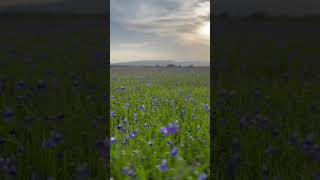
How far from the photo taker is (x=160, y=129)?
6.96 ft
